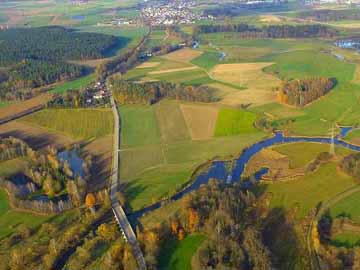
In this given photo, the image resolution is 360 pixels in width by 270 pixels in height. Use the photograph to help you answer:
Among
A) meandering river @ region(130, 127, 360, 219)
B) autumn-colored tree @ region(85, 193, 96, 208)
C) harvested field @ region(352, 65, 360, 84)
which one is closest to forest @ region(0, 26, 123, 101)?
autumn-colored tree @ region(85, 193, 96, 208)

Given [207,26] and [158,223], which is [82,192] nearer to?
[158,223]

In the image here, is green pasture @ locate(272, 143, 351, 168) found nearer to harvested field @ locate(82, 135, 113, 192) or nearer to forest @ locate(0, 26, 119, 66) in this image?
harvested field @ locate(82, 135, 113, 192)

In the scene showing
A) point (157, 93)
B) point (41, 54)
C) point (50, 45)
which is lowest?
point (157, 93)

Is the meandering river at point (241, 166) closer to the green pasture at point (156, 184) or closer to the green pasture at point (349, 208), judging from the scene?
the green pasture at point (156, 184)

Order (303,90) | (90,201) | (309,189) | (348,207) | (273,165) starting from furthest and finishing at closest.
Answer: (303,90), (273,165), (309,189), (90,201), (348,207)

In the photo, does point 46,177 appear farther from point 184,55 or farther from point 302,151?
point 184,55

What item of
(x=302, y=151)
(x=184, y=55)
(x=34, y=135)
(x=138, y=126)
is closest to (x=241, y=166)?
(x=302, y=151)
